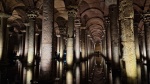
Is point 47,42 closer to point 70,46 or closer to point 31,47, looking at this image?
point 70,46

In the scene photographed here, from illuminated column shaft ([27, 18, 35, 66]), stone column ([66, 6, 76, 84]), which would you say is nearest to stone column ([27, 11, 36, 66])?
illuminated column shaft ([27, 18, 35, 66])

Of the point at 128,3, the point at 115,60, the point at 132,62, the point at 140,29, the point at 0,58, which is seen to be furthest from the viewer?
the point at 140,29

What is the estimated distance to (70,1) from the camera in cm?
1092

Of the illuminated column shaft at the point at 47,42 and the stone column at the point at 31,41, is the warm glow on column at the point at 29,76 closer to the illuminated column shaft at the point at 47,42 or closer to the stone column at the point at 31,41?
the stone column at the point at 31,41

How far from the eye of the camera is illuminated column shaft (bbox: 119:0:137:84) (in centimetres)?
534

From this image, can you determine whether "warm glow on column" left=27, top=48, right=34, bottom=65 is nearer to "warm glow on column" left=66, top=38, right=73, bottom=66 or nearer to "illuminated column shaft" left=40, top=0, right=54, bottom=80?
"warm glow on column" left=66, top=38, right=73, bottom=66

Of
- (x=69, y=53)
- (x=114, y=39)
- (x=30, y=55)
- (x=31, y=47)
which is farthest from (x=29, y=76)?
(x=114, y=39)

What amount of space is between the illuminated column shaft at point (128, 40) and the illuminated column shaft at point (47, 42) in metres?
2.97

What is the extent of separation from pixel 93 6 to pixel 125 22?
10835 mm

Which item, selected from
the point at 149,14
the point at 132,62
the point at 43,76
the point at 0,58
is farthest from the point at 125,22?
the point at 0,58

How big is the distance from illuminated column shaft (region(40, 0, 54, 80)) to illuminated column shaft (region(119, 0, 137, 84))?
297cm

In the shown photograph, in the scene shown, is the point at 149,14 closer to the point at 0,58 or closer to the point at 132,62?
the point at 132,62

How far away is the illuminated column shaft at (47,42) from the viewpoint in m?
6.43

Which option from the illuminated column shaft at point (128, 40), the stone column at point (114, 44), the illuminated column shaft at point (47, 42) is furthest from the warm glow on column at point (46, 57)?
the stone column at point (114, 44)
